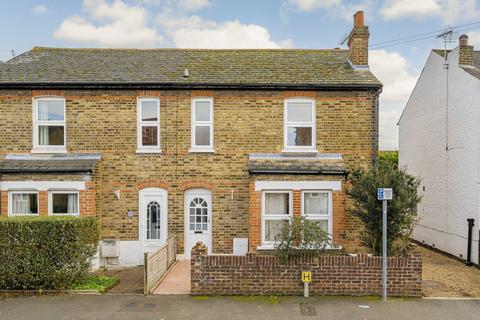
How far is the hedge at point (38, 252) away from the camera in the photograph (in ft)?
30.4

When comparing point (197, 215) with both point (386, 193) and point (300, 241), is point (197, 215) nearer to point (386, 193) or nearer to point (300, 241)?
point (300, 241)

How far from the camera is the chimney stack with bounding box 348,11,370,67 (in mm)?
13477

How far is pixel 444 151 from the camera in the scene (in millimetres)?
15164

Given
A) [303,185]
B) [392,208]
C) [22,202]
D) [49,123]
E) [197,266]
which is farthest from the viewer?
[49,123]

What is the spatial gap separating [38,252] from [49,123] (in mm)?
5278

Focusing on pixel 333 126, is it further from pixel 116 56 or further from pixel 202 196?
pixel 116 56

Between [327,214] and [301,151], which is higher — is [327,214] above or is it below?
below

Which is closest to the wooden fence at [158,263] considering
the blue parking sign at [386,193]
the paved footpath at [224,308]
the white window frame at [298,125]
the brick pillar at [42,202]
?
the paved footpath at [224,308]

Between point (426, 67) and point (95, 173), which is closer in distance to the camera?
point (95, 173)

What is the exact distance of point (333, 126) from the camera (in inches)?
503

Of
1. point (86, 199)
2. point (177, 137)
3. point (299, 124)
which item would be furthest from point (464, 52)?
point (86, 199)

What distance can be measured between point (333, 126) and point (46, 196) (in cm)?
973

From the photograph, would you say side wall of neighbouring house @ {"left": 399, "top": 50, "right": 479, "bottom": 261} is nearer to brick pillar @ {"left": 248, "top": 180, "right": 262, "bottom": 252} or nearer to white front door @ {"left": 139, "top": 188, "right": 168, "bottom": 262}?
brick pillar @ {"left": 248, "top": 180, "right": 262, "bottom": 252}

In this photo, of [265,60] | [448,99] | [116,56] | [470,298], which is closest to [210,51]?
[265,60]
